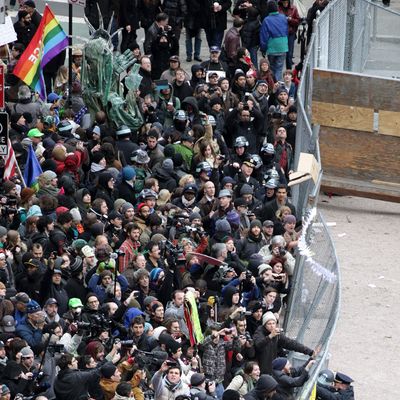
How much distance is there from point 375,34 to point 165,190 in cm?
668

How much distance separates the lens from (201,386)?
16.3 metres

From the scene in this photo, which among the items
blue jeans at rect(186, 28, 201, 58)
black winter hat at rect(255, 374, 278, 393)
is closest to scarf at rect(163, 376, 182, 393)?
black winter hat at rect(255, 374, 278, 393)

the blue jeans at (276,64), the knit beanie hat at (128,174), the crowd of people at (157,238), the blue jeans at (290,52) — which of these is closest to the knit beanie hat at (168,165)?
the crowd of people at (157,238)

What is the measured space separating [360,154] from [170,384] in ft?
25.1

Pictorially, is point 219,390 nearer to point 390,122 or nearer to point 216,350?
point 216,350

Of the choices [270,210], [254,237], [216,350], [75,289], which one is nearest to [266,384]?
[216,350]

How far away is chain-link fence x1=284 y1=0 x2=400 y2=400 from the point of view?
16969 mm

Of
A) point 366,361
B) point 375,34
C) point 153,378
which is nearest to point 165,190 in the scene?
point 366,361

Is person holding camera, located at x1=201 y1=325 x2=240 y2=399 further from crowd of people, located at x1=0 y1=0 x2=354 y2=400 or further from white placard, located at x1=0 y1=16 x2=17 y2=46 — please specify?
white placard, located at x1=0 y1=16 x2=17 y2=46

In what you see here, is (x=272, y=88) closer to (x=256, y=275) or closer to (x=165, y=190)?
(x=165, y=190)

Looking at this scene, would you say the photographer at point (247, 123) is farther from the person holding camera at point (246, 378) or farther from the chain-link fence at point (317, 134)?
the person holding camera at point (246, 378)

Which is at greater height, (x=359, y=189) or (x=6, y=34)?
(x=6, y=34)

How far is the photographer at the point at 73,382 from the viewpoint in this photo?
52.3 feet

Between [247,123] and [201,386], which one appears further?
[247,123]
